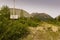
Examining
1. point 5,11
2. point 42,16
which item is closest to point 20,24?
point 5,11

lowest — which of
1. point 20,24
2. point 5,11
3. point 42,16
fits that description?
point 20,24

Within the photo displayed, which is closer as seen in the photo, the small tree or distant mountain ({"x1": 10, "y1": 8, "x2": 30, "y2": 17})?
the small tree

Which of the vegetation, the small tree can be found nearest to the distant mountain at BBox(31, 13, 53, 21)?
the vegetation

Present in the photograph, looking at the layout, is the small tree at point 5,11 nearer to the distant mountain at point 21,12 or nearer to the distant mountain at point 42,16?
the distant mountain at point 21,12

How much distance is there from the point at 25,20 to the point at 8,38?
0.59 meters

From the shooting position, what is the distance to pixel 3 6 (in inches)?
191

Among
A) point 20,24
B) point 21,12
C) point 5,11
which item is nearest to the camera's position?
point 20,24

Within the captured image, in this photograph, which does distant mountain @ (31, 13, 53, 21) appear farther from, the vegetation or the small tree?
the small tree

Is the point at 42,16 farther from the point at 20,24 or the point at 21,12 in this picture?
the point at 20,24

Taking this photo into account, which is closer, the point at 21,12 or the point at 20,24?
the point at 20,24

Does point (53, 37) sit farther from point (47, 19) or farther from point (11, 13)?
point (11, 13)

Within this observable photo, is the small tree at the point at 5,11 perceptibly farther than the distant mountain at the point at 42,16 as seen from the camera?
No

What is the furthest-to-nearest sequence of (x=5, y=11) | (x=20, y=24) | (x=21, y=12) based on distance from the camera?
(x=21, y=12) → (x=5, y=11) → (x=20, y=24)

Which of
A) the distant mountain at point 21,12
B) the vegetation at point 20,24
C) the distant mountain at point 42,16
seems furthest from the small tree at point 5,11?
the distant mountain at point 42,16
